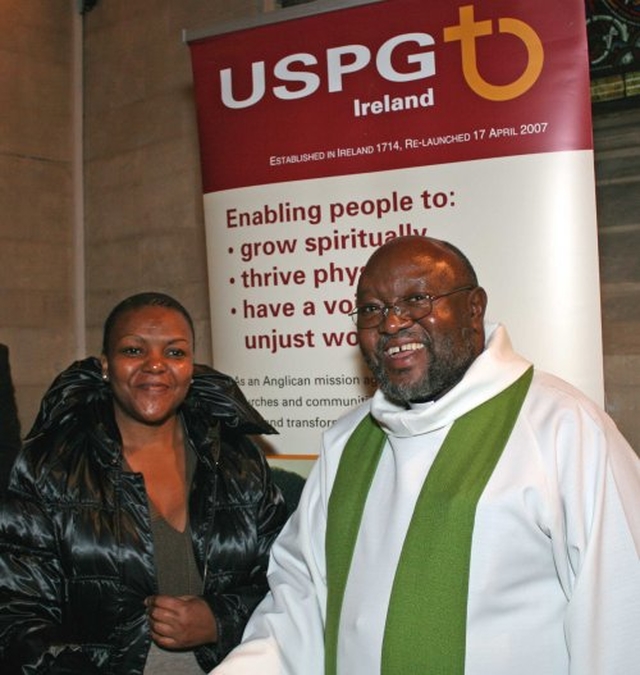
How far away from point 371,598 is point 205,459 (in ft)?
2.24

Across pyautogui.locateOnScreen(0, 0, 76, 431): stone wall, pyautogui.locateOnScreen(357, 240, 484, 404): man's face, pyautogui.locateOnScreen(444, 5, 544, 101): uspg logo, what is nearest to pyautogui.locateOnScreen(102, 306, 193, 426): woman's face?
pyautogui.locateOnScreen(357, 240, 484, 404): man's face

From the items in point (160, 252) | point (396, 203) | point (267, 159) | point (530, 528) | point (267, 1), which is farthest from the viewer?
point (160, 252)

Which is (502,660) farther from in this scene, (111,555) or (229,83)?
(229,83)

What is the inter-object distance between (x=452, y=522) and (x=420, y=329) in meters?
0.42

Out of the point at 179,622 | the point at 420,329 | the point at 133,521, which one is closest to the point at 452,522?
the point at 420,329

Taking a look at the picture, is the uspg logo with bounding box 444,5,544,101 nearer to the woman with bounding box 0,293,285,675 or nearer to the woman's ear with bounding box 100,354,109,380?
the woman with bounding box 0,293,285,675

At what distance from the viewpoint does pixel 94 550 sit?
234 cm

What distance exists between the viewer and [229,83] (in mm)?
3318

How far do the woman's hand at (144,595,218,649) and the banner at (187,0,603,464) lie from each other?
1.06m

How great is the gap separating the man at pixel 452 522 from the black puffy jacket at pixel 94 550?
19 cm

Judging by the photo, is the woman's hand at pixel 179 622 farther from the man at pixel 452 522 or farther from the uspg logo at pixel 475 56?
the uspg logo at pixel 475 56

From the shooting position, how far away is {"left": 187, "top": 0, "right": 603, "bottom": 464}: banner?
110 inches

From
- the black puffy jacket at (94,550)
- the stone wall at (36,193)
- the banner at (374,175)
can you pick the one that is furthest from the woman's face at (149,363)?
the stone wall at (36,193)

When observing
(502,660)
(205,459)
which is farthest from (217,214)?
(502,660)
